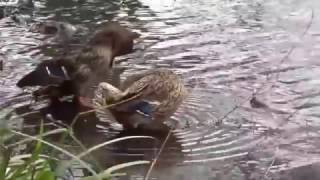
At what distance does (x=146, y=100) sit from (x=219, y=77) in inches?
40.5

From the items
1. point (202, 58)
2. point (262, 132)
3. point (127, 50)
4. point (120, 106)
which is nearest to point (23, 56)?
point (127, 50)

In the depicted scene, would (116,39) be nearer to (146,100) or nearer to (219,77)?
(219,77)

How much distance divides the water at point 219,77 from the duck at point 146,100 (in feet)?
0.42

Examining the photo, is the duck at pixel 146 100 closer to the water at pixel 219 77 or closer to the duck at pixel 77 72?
the water at pixel 219 77

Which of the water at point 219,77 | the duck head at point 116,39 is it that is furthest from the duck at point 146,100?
the duck head at point 116,39

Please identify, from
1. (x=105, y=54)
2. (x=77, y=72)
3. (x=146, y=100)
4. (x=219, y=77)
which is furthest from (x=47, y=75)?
(x=219, y=77)

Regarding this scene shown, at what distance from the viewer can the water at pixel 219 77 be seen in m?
4.22

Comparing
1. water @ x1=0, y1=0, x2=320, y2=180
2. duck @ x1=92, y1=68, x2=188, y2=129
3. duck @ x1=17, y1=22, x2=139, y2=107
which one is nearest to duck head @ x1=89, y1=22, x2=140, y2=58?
duck @ x1=17, y1=22, x2=139, y2=107

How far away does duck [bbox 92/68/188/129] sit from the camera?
454 centimetres

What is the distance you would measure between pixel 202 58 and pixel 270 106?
44.1 inches

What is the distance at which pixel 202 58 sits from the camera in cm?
595

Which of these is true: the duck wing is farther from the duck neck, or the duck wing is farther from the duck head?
the duck head

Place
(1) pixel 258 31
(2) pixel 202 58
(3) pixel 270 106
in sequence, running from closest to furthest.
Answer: (3) pixel 270 106
(2) pixel 202 58
(1) pixel 258 31

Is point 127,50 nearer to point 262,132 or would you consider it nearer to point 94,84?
point 94,84
